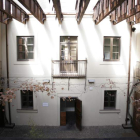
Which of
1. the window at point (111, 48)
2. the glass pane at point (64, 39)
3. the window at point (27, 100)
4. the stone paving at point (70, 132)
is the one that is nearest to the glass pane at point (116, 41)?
the window at point (111, 48)

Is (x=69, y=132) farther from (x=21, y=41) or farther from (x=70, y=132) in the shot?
(x=21, y=41)

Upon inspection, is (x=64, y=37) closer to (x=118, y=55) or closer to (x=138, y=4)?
(x=118, y=55)

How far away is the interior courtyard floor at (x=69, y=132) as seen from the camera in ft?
21.4

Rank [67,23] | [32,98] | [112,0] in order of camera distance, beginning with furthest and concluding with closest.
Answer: [32,98] → [67,23] → [112,0]

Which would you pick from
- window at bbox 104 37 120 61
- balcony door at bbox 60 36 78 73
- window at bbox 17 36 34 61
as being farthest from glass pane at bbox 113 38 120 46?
window at bbox 17 36 34 61

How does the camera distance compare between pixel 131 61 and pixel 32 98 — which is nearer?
pixel 131 61

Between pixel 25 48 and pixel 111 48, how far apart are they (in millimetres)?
5596

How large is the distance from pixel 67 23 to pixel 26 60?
11.6ft

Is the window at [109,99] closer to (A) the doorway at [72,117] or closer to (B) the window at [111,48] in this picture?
(A) the doorway at [72,117]

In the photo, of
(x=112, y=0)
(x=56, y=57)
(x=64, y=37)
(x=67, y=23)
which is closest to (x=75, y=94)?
(x=56, y=57)

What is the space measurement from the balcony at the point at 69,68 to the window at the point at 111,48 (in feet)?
5.24

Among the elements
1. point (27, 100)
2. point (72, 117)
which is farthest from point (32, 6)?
point (72, 117)

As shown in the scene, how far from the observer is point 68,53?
7.31 m

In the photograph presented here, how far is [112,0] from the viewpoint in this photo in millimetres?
4211
